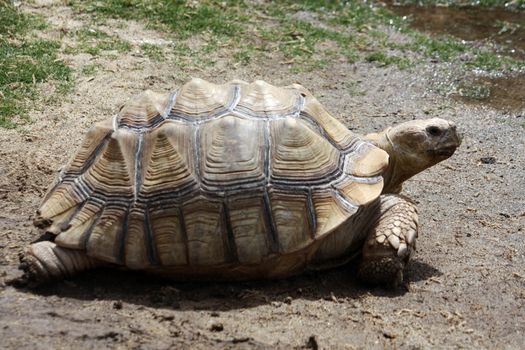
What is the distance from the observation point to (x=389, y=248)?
428 cm

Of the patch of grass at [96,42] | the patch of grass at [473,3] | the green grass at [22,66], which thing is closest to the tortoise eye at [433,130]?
the green grass at [22,66]

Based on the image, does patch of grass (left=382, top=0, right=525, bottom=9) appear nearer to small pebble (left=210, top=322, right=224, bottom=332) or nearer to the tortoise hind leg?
the tortoise hind leg

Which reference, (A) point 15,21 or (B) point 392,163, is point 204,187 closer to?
(B) point 392,163

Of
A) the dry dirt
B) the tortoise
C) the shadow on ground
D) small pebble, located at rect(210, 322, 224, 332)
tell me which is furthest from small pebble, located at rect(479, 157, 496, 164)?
small pebble, located at rect(210, 322, 224, 332)

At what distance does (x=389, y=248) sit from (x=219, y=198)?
1.01 metres

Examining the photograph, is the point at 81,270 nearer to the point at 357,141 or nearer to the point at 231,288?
the point at 231,288

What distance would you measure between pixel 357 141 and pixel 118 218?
1.48m

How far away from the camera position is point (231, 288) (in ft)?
13.8

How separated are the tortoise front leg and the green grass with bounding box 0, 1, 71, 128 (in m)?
3.17

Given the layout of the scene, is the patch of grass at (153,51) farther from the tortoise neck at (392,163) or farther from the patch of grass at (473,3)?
the patch of grass at (473,3)

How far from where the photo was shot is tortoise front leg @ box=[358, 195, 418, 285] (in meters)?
4.28

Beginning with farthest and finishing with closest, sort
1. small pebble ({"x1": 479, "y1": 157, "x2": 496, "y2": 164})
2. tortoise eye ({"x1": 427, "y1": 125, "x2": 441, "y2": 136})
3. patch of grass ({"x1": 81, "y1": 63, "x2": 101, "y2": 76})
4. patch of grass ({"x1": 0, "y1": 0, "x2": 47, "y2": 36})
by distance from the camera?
patch of grass ({"x1": 0, "y1": 0, "x2": 47, "y2": 36}), patch of grass ({"x1": 81, "y1": 63, "x2": 101, "y2": 76}), small pebble ({"x1": 479, "y1": 157, "x2": 496, "y2": 164}), tortoise eye ({"x1": 427, "y1": 125, "x2": 441, "y2": 136})

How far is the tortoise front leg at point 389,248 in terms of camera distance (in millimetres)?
4277

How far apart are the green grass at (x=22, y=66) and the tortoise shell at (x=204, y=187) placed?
7.23 feet
